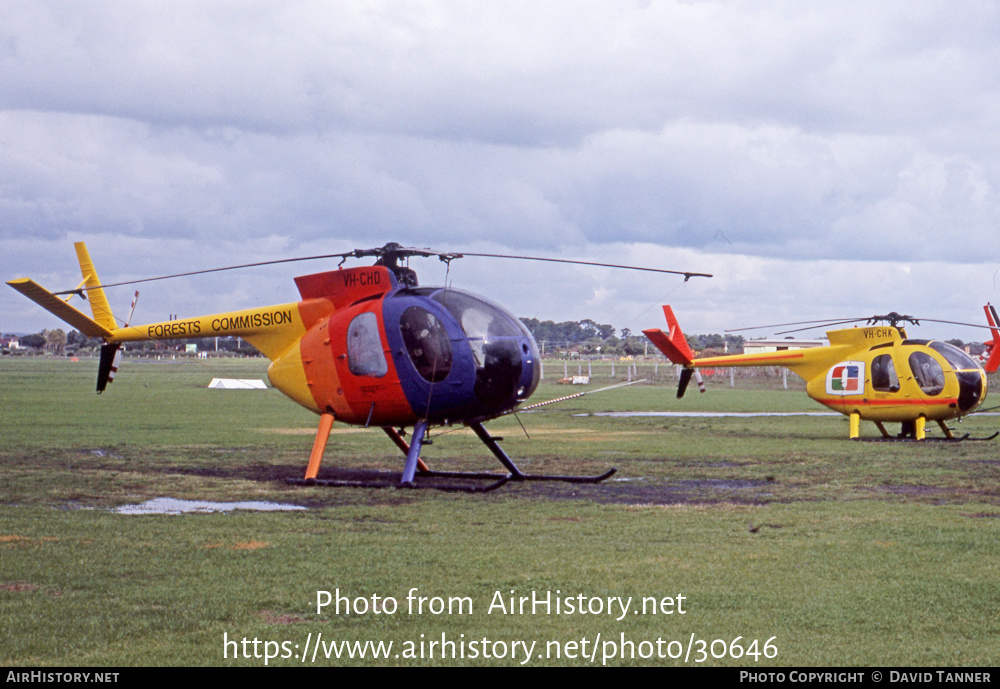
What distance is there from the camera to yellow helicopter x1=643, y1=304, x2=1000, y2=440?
1014 inches

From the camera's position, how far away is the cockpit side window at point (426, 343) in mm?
16094

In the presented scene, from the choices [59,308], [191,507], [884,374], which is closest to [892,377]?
[884,374]

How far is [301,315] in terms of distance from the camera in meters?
18.5

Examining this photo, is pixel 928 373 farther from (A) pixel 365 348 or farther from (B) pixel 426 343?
(A) pixel 365 348

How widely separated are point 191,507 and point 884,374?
60.8 ft

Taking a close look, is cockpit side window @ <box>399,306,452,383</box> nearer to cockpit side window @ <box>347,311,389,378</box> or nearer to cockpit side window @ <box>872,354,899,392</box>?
cockpit side window @ <box>347,311,389,378</box>

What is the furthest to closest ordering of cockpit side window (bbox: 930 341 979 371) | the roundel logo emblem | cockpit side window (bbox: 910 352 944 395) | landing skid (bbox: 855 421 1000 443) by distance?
the roundel logo emblem
landing skid (bbox: 855 421 1000 443)
cockpit side window (bbox: 930 341 979 371)
cockpit side window (bbox: 910 352 944 395)

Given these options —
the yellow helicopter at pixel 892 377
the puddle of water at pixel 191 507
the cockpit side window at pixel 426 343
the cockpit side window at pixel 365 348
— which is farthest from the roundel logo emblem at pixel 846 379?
the puddle of water at pixel 191 507

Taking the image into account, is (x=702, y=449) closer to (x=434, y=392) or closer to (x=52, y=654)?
(x=434, y=392)

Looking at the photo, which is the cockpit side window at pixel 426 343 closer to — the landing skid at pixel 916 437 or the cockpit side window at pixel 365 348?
the cockpit side window at pixel 365 348

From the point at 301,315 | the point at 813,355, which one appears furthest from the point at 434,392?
the point at 813,355

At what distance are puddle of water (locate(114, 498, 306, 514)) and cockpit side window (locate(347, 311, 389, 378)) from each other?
305 cm

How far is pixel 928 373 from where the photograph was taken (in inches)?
1016

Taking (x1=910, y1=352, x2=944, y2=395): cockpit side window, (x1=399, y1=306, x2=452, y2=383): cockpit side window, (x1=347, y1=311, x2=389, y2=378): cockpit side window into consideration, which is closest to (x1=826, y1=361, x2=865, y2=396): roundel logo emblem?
(x1=910, y1=352, x2=944, y2=395): cockpit side window
